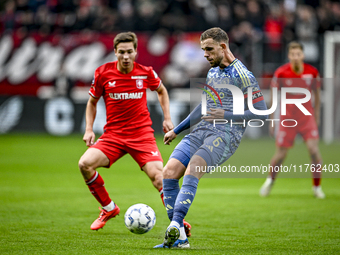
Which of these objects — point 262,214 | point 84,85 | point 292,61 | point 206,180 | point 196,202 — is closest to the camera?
point 262,214

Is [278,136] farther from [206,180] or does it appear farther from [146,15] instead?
[146,15]

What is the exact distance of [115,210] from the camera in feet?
20.5

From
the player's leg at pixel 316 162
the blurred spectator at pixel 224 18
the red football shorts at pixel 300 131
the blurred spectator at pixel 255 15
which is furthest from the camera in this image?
the blurred spectator at pixel 255 15

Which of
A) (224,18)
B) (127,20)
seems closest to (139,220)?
(224,18)

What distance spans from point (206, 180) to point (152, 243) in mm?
5921

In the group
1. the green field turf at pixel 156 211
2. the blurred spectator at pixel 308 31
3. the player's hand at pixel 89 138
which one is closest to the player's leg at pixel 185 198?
the green field turf at pixel 156 211

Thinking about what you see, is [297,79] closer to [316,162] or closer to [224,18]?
[316,162]

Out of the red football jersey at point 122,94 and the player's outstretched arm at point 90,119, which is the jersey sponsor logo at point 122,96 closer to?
the red football jersey at point 122,94

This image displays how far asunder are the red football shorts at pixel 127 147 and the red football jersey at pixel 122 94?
101mm

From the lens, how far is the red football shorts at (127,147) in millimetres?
6164

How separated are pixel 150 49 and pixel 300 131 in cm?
957

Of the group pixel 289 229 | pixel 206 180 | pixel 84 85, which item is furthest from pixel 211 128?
pixel 84 85

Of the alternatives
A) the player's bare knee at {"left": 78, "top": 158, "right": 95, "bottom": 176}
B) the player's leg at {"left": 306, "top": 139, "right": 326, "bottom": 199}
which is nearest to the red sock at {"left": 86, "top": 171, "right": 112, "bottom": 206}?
the player's bare knee at {"left": 78, "top": 158, "right": 95, "bottom": 176}

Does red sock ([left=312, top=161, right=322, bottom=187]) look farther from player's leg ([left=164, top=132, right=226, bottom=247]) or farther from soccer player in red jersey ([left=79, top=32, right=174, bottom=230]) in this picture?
player's leg ([left=164, top=132, right=226, bottom=247])
